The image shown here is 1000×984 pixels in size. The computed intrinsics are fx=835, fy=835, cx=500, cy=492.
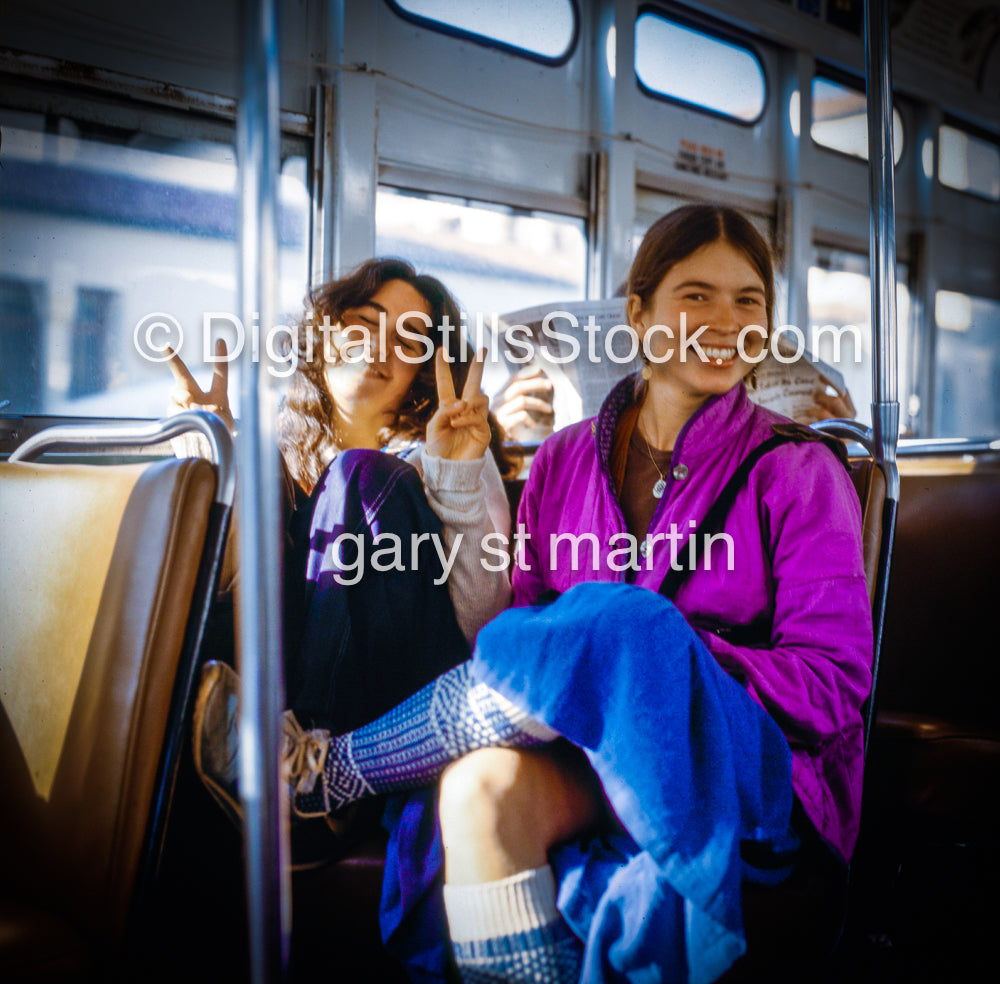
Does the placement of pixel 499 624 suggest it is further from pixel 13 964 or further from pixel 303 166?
pixel 303 166

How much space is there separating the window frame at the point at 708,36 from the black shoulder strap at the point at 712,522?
2.12 metres

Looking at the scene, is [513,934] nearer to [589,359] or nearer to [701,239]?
[701,239]

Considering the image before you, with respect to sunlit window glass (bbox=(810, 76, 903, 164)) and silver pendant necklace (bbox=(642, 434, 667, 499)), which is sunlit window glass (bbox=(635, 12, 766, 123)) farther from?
silver pendant necklace (bbox=(642, 434, 667, 499))

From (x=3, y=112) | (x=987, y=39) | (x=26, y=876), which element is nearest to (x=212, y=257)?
(x=3, y=112)

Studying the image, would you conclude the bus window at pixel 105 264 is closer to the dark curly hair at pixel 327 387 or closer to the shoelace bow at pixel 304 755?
the dark curly hair at pixel 327 387

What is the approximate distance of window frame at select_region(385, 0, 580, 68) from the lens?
2428 millimetres

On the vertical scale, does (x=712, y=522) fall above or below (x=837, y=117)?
below

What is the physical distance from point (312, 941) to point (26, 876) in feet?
1.22

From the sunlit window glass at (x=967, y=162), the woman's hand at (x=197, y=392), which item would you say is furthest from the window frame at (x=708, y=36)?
the woman's hand at (x=197, y=392)

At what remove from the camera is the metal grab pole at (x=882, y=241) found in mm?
1380

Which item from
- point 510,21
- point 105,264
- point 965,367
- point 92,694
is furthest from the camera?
point 965,367

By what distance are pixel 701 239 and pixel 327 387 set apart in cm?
77

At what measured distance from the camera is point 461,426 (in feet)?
4.83

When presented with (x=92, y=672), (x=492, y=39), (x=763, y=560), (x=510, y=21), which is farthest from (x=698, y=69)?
(x=92, y=672)
